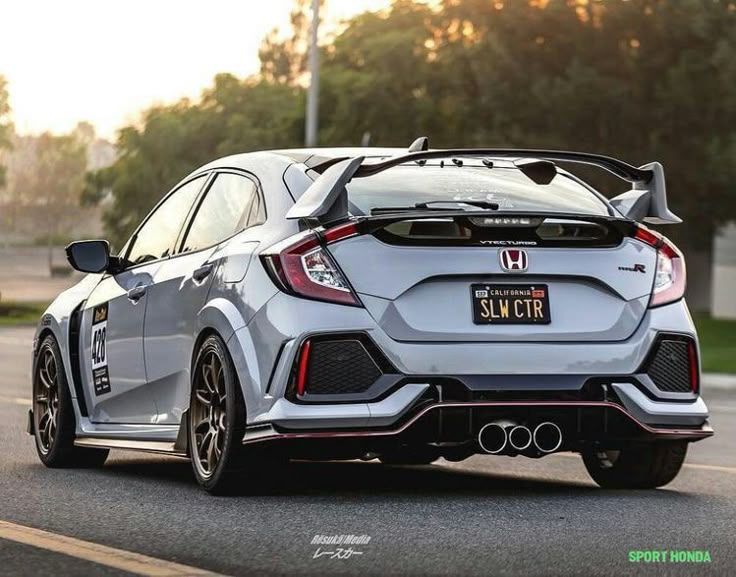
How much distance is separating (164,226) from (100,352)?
75cm

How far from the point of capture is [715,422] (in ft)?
49.6

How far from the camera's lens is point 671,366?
8188mm

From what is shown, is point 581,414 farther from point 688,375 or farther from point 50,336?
point 50,336

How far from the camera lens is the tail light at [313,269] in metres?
7.79

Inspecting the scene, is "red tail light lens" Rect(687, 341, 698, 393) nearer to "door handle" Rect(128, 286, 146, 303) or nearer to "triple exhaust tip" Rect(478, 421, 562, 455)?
"triple exhaust tip" Rect(478, 421, 562, 455)

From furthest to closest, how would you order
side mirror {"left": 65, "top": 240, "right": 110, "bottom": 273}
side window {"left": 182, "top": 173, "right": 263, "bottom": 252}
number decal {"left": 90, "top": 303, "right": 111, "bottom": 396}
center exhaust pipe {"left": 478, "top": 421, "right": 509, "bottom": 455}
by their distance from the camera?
1. side mirror {"left": 65, "top": 240, "right": 110, "bottom": 273}
2. number decal {"left": 90, "top": 303, "right": 111, "bottom": 396}
3. side window {"left": 182, "top": 173, "right": 263, "bottom": 252}
4. center exhaust pipe {"left": 478, "top": 421, "right": 509, "bottom": 455}

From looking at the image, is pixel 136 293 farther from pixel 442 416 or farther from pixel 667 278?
pixel 667 278

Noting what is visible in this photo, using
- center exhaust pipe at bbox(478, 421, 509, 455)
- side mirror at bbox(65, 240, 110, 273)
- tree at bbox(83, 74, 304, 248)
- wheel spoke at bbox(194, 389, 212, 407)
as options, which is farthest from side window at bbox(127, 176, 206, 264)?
tree at bbox(83, 74, 304, 248)

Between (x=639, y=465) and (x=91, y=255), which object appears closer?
(x=639, y=465)

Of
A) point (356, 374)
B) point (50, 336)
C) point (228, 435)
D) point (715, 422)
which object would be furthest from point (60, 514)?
point (715, 422)

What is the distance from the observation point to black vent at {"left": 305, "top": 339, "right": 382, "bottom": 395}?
25.5 ft

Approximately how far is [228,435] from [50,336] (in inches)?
107

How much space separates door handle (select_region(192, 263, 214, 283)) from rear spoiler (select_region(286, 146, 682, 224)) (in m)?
0.62

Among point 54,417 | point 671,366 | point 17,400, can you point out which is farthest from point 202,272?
point 17,400
